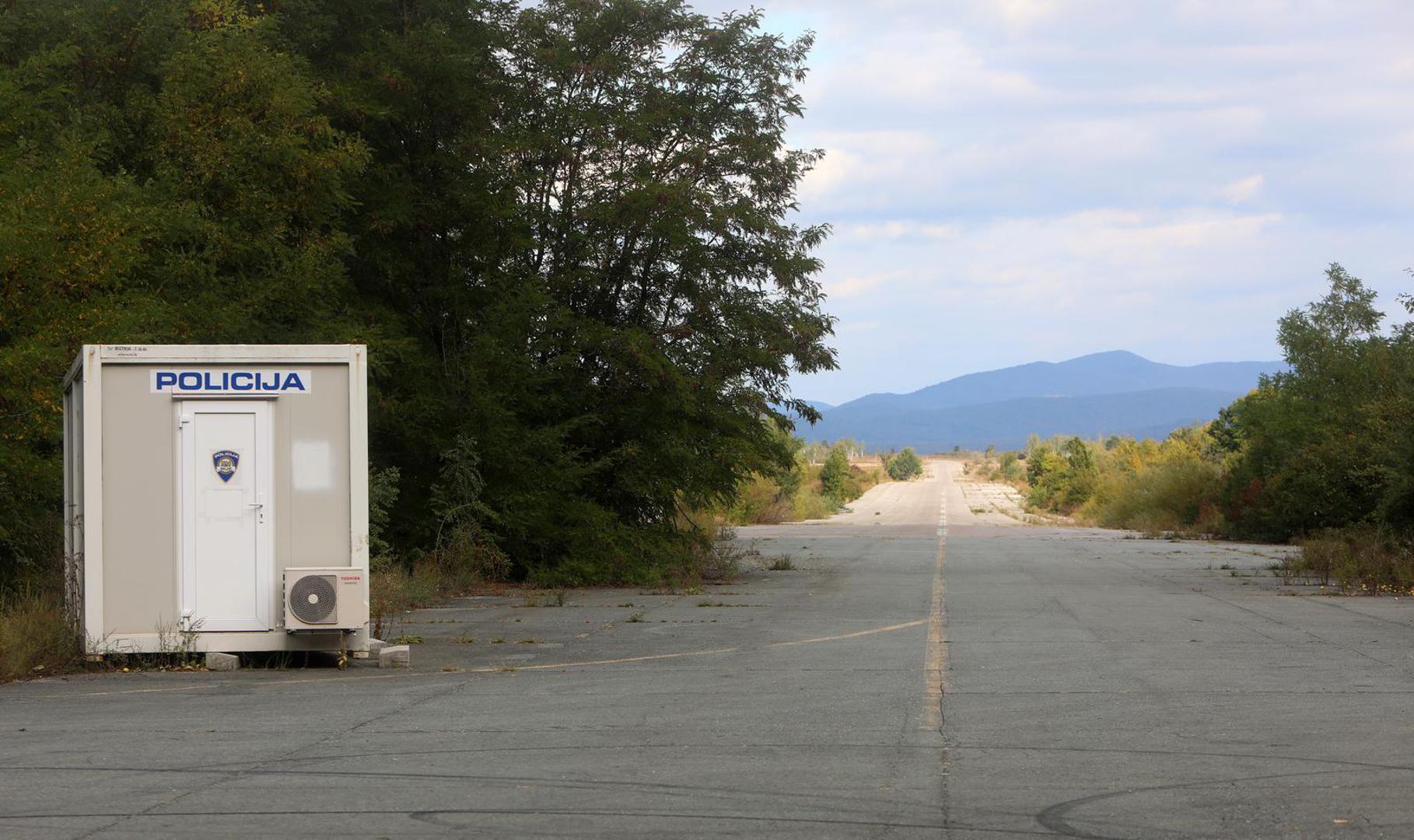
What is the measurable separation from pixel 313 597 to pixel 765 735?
17.3 feet

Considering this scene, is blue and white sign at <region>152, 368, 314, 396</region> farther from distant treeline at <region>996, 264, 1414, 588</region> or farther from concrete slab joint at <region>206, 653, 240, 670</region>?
distant treeline at <region>996, 264, 1414, 588</region>

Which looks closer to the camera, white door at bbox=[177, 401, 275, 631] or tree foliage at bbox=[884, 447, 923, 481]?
white door at bbox=[177, 401, 275, 631]

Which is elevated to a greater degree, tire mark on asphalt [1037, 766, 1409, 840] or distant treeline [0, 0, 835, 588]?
distant treeline [0, 0, 835, 588]

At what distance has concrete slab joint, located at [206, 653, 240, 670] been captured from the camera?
13.3 m

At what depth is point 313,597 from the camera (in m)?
13.1

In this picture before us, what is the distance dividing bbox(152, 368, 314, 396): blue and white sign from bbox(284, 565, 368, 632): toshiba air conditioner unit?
1.73m

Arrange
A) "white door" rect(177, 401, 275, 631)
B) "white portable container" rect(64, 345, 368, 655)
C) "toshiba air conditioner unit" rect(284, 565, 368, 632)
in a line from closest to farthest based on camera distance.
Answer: "toshiba air conditioner unit" rect(284, 565, 368, 632), "white portable container" rect(64, 345, 368, 655), "white door" rect(177, 401, 275, 631)

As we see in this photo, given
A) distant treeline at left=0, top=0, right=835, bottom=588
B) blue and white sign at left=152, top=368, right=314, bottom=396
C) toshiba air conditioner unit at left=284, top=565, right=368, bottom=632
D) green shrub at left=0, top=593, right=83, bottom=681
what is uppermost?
distant treeline at left=0, top=0, right=835, bottom=588

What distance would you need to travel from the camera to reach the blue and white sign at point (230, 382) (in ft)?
44.0

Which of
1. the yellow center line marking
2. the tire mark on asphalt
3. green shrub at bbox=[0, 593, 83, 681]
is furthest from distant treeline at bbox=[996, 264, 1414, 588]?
green shrub at bbox=[0, 593, 83, 681]

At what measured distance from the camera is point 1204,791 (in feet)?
25.7

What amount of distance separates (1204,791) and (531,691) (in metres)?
5.93

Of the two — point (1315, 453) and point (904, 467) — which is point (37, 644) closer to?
point (1315, 453)

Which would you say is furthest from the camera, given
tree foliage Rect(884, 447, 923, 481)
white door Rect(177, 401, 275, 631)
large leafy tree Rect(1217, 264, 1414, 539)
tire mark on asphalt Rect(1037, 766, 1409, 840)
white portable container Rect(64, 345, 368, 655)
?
tree foliage Rect(884, 447, 923, 481)
